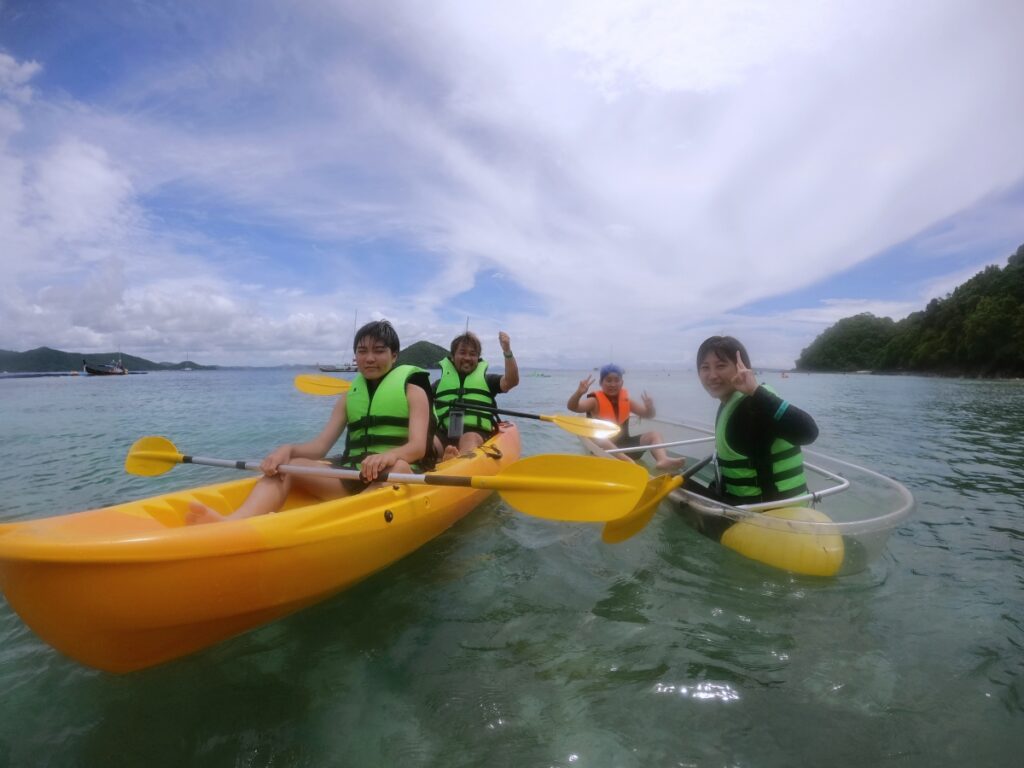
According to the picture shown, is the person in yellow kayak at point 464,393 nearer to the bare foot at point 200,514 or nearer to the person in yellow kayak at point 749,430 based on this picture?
the person in yellow kayak at point 749,430

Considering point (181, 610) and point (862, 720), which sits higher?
point (181, 610)

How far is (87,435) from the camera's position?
1121 cm

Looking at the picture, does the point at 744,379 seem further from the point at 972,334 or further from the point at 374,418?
the point at 972,334

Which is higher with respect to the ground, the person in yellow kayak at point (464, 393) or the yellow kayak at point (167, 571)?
the person in yellow kayak at point (464, 393)

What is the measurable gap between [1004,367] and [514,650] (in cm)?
6142

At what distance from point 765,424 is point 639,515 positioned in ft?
3.68

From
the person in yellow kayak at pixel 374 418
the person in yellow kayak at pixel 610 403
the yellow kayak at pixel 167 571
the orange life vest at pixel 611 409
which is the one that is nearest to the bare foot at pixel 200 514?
the yellow kayak at pixel 167 571

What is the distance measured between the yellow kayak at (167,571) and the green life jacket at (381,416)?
2.87 ft

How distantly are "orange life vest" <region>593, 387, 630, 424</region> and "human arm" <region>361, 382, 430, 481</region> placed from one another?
12.4ft

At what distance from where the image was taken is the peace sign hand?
11.0 ft

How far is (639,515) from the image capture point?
11.7 feet

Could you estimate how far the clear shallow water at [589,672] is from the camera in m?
2.07

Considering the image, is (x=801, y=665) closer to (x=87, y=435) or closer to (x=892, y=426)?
(x=892, y=426)

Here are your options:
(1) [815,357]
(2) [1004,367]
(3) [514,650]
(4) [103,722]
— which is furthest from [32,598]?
(1) [815,357]
